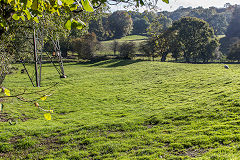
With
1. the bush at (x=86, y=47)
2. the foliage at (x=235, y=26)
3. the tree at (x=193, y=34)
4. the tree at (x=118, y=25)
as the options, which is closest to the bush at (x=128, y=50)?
the bush at (x=86, y=47)

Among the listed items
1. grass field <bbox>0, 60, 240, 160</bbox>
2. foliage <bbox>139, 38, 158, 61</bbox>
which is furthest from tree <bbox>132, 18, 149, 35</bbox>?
grass field <bbox>0, 60, 240, 160</bbox>

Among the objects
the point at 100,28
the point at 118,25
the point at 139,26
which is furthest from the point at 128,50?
the point at 139,26

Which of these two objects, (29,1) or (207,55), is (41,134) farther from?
(207,55)

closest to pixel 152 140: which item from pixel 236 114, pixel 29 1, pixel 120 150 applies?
pixel 120 150

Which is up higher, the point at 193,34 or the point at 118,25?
the point at 118,25

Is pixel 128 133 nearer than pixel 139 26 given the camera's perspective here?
Yes

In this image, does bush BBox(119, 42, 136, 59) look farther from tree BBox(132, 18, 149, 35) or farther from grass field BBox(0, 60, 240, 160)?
tree BBox(132, 18, 149, 35)

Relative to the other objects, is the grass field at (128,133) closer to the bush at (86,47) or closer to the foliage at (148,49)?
the foliage at (148,49)

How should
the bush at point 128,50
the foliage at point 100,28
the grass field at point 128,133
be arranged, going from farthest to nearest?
the foliage at point 100,28, the bush at point 128,50, the grass field at point 128,133

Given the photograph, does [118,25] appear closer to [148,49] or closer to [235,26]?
[148,49]

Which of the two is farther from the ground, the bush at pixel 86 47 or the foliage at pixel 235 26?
the foliage at pixel 235 26

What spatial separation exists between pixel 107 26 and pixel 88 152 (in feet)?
377

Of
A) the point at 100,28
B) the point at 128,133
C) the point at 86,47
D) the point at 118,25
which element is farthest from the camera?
the point at 118,25

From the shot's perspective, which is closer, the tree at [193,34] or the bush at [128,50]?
the tree at [193,34]
